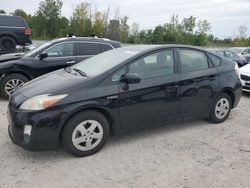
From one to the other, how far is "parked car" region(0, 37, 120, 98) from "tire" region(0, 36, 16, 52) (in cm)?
752

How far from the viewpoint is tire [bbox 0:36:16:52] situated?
549 inches

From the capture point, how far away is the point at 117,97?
13.5 ft

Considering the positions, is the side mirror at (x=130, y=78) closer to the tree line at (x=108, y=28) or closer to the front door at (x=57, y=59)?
A: the front door at (x=57, y=59)

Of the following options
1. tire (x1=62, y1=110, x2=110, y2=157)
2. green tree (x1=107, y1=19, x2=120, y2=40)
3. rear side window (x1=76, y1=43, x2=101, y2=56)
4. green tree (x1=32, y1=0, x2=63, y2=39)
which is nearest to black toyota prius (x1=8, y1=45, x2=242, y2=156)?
tire (x1=62, y1=110, x2=110, y2=157)

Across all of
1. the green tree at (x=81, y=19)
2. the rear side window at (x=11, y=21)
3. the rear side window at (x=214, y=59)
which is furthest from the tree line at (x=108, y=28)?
the rear side window at (x=214, y=59)

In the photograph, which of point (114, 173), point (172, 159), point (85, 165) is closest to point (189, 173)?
point (172, 159)

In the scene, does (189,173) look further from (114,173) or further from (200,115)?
(200,115)

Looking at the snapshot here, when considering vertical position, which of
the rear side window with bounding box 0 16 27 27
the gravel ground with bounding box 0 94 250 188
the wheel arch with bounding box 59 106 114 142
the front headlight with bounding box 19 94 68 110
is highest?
the rear side window with bounding box 0 16 27 27

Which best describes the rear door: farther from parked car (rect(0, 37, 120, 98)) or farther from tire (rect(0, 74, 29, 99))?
tire (rect(0, 74, 29, 99))

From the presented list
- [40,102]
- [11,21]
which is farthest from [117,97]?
[11,21]

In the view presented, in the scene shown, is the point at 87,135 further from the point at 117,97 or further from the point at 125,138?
the point at 125,138

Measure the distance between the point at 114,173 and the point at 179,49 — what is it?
240 centimetres

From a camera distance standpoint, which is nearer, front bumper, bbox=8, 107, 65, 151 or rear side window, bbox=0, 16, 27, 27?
front bumper, bbox=8, 107, 65, 151

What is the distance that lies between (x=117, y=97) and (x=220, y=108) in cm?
227
